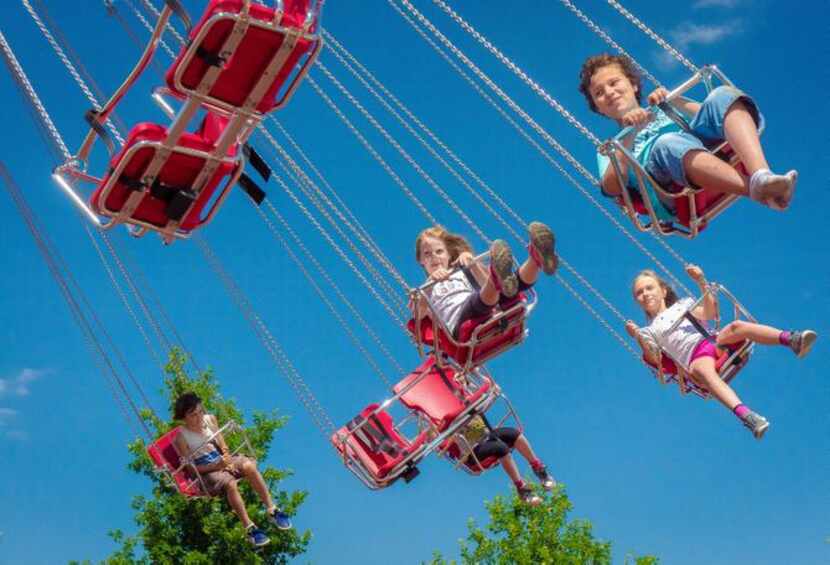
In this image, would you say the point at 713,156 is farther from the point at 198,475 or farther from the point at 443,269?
the point at 198,475

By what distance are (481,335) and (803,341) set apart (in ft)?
7.38

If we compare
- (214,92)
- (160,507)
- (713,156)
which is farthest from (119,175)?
(160,507)

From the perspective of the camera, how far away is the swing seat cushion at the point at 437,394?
846 centimetres

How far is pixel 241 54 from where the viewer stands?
22.4 feet

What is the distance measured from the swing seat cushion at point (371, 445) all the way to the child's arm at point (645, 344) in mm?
1950

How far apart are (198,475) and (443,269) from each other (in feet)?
11.3

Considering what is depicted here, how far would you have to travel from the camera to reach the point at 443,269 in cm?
804

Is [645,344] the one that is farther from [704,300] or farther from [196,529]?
[196,529]

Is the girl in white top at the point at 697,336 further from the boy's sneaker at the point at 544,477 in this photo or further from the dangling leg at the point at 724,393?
the boy's sneaker at the point at 544,477

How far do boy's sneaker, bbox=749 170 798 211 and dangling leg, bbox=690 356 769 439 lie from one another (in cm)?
247

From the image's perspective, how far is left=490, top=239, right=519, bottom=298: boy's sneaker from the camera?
711 centimetres

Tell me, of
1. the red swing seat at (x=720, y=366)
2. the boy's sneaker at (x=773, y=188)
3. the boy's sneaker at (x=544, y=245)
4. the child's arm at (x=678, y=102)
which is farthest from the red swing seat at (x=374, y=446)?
the boy's sneaker at (x=773, y=188)

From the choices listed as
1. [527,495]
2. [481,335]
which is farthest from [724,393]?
[527,495]

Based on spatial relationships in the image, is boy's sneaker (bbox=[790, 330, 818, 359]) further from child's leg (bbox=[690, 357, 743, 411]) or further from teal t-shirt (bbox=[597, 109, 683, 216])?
teal t-shirt (bbox=[597, 109, 683, 216])
